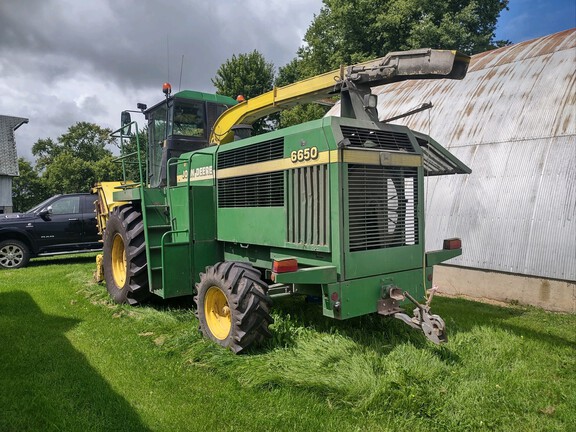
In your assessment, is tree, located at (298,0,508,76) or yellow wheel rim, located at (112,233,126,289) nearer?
yellow wheel rim, located at (112,233,126,289)

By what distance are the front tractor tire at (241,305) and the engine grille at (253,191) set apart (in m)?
0.79

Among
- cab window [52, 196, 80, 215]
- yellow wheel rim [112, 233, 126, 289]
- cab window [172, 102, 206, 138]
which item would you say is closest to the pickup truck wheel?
cab window [52, 196, 80, 215]

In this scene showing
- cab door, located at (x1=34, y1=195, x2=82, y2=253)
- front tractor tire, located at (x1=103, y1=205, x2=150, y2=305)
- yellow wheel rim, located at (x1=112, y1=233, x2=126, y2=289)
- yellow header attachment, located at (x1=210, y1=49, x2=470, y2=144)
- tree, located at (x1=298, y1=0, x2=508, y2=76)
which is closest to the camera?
yellow header attachment, located at (x1=210, y1=49, x2=470, y2=144)

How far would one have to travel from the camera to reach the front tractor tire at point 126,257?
5.95 m

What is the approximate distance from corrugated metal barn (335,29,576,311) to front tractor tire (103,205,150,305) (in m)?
4.28

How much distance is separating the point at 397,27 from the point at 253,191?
2011 cm

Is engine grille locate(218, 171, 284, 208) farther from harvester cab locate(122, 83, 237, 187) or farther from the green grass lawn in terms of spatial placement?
harvester cab locate(122, 83, 237, 187)

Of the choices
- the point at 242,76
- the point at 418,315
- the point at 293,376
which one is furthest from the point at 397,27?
the point at 293,376

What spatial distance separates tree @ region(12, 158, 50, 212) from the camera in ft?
116

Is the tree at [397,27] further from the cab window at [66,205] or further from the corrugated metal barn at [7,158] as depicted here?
the corrugated metal barn at [7,158]

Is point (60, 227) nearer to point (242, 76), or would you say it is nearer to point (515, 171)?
point (515, 171)

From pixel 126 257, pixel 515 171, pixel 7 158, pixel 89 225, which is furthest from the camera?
pixel 7 158

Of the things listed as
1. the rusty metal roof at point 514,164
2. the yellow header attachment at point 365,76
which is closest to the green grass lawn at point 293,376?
the rusty metal roof at point 514,164

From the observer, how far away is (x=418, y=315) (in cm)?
408
